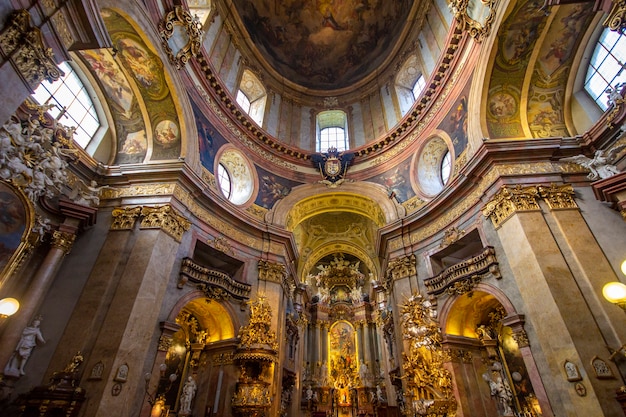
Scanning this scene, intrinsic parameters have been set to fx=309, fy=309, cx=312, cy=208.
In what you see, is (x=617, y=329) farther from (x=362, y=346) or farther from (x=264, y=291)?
(x=362, y=346)

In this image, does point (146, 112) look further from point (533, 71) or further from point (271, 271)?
point (533, 71)

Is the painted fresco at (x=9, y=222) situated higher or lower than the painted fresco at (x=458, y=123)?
lower

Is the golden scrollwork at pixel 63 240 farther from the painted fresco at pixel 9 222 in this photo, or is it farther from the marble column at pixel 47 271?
the painted fresco at pixel 9 222

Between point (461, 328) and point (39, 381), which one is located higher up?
point (461, 328)

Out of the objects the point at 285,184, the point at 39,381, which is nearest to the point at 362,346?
the point at 285,184

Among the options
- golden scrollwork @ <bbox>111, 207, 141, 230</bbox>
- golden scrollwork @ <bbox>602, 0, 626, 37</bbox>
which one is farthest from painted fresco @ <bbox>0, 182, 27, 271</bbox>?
golden scrollwork @ <bbox>602, 0, 626, 37</bbox>

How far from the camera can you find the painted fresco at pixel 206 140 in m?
13.1

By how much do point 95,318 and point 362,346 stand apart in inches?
703

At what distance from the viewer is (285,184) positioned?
55.9ft

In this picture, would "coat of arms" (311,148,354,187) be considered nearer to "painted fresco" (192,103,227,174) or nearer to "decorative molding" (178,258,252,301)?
"painted fresco" (192,103,227,174)

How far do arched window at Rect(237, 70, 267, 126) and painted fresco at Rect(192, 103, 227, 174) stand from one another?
16.2ft

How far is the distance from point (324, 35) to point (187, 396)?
22.8 meters

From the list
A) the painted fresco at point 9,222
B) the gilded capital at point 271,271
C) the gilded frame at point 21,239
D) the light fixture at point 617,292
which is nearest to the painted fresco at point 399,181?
the gilded capital at point 271,271

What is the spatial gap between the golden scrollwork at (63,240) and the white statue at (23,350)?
2114 millimetres
